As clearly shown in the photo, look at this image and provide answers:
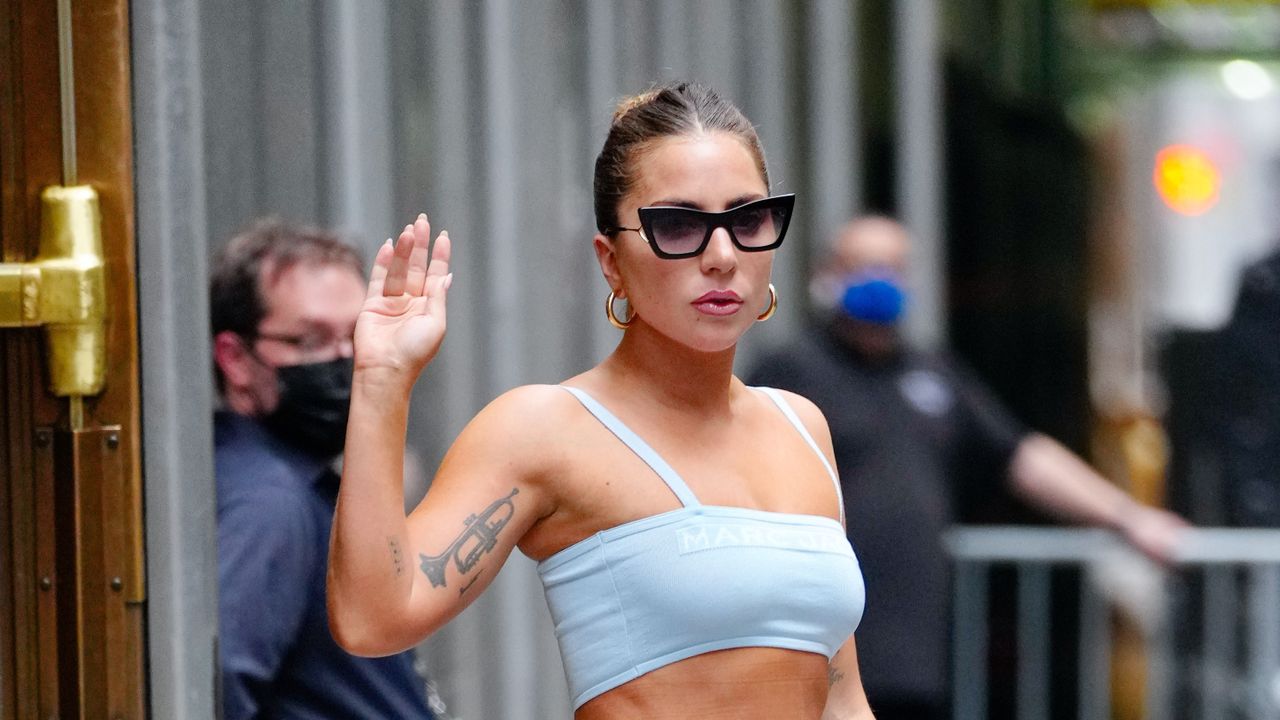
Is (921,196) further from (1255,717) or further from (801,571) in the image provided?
(801,571)

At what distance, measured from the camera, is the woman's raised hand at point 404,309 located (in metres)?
1.76

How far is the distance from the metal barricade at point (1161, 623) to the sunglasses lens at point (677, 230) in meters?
3.53

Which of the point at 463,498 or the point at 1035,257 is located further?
the point at 1035,257

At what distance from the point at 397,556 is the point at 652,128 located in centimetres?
57

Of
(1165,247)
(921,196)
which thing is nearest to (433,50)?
(921,196)

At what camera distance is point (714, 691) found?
6.05ft

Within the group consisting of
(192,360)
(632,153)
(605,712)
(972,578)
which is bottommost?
(972,578)

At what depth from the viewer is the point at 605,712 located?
1.87 m

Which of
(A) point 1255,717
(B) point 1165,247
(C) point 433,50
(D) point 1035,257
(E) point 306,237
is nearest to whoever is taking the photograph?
(E) point 306,237

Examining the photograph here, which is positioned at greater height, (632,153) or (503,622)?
(632,153)

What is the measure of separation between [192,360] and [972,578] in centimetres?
390

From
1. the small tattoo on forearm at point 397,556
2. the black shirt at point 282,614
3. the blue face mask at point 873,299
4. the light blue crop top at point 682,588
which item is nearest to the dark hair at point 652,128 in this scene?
the light blue crop top at point 682,588

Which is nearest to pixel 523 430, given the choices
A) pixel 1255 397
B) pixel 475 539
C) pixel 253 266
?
pixel 475 539

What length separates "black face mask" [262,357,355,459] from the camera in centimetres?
271
